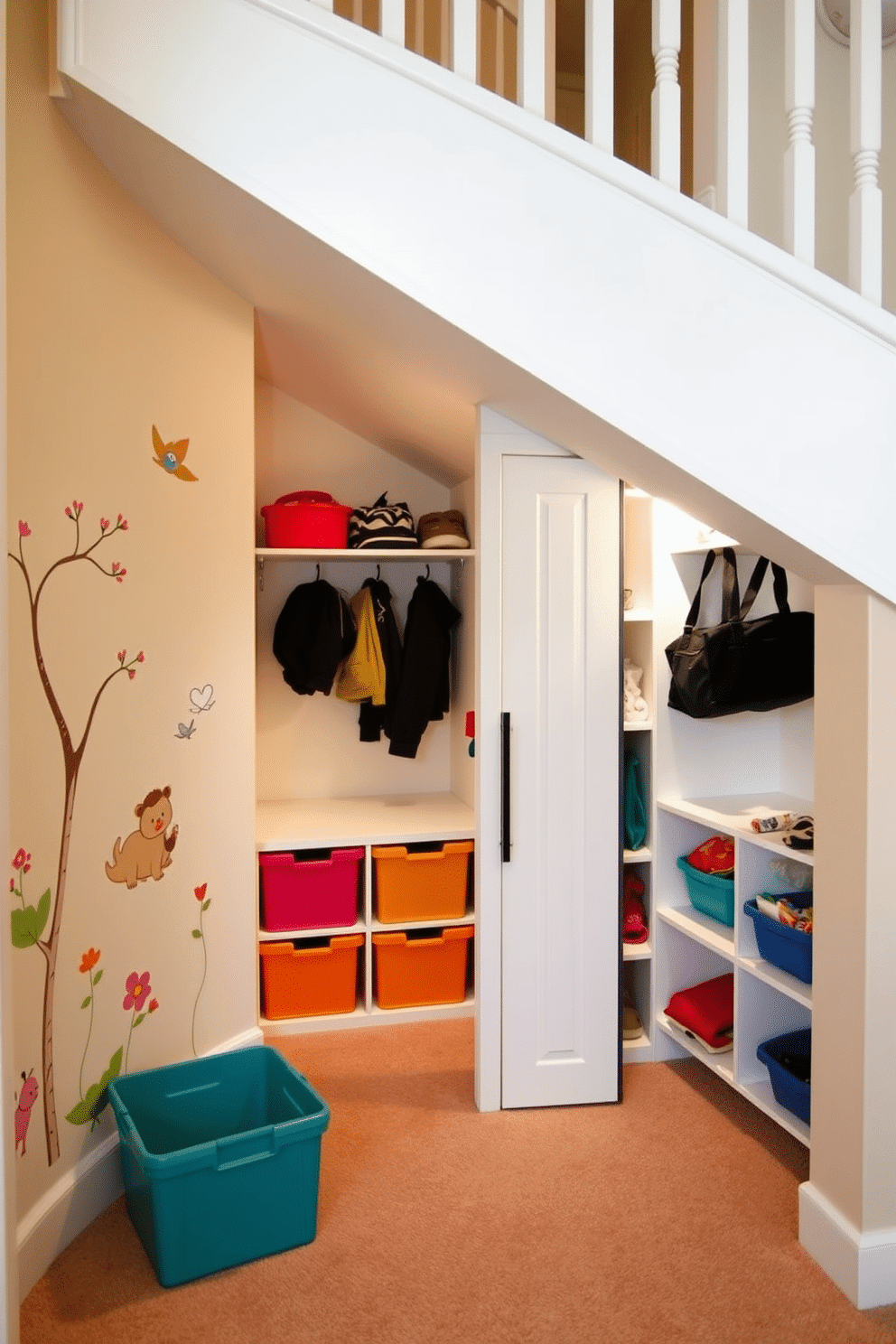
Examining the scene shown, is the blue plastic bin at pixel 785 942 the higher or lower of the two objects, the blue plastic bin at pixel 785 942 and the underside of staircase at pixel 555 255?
the lower

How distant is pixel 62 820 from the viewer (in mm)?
2244

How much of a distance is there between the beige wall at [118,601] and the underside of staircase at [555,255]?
0.46m

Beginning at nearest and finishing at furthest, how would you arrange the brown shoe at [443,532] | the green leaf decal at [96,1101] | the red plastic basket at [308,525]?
the green leaf decal at [96,1101] < the red plastic basket at [308,525] < the brown shoe at [443,532]

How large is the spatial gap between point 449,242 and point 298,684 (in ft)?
7.17

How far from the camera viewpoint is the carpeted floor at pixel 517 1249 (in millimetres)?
1946

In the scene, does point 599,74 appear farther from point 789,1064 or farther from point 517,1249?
point 517,1249

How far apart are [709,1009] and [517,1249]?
0.99 m

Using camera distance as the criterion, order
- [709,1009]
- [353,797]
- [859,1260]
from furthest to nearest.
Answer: [353,797] → [709,1009] → [859,1260]

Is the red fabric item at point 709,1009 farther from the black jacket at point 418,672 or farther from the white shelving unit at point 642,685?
the black jacket at point 418,672

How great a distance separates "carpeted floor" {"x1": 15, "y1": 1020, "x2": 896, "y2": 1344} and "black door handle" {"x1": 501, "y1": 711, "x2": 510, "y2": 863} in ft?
2.55

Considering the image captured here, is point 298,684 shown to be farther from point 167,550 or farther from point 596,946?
point 596,946

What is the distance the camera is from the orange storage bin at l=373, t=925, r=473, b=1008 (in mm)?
3494

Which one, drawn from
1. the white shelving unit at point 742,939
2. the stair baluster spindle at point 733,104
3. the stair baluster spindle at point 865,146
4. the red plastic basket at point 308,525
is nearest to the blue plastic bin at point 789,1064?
the white shelving unit at point 742,939

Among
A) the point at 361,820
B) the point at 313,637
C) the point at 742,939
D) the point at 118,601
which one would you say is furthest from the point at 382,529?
the point at 742,939
